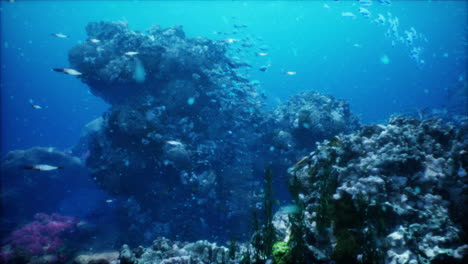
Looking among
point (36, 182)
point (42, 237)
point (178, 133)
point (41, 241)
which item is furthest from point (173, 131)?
point (36, 182)

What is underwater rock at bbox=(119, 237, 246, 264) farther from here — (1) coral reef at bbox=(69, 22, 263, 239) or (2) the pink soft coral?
(2) the pink soft coral

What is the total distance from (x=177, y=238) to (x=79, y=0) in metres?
66.8

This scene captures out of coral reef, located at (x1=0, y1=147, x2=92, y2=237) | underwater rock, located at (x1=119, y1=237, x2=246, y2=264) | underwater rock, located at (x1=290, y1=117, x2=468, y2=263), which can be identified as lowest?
underwater rock, located at (x1=119, y1=237, x2=246, y2=264)

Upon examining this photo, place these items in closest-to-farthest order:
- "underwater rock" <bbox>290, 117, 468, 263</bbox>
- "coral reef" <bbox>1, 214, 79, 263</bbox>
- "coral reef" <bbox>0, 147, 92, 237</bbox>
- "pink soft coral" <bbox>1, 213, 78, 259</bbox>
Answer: "underwater rock" <bbox>290, 117, 468, 263</bbox> → "coral reef" <bbox>1, 214, 79, 263</bbox> → "pink soft coral" <bbox>1, 213, 78, 259</bbox> → "coral reef" <bbox>0, 147, 92, 237</bbox>

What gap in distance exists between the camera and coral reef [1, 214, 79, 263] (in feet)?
32.4

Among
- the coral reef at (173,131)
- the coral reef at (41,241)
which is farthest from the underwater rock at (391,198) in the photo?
the coral reef at (41,241)

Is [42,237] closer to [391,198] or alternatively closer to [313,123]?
[313,123]

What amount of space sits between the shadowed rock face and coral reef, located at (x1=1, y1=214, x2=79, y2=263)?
294 centimetres

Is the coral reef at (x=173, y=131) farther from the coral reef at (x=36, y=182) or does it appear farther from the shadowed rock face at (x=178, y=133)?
the coral reef at (x=36, y=182)

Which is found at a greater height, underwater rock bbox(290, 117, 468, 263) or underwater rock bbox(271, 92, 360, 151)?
underwater rock bbox(271, 92, 360, 151)

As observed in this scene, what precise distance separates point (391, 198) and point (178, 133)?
30.8ft

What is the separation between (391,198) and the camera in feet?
13.0

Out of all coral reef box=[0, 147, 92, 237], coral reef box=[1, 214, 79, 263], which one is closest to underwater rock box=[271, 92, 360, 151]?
coral reef box=[1, 214, 79, 263]

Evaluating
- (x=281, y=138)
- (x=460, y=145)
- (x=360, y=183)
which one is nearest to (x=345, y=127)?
(x=281, y=138)
